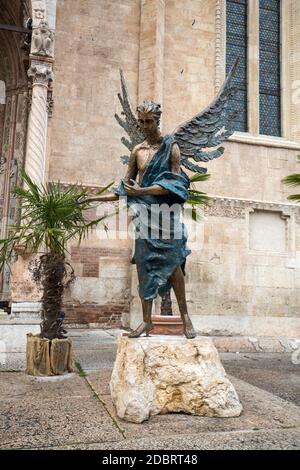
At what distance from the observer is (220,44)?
1313 centimetres

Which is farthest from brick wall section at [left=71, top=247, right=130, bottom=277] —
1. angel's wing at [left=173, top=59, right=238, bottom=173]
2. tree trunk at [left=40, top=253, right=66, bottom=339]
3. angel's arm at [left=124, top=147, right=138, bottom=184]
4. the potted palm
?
angel's arm at [left=124, top=147, right=138, bottom=184]

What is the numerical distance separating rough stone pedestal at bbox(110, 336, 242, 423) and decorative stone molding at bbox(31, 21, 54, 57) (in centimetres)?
662

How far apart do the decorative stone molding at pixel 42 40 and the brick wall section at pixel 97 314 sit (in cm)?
594

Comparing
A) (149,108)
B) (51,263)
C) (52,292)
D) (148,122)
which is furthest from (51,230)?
(149,108)

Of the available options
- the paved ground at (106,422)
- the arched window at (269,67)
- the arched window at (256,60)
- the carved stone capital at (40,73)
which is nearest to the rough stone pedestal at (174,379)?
the paved ground at (106,422)

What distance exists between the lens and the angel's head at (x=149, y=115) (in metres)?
3.94

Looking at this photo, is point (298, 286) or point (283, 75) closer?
point (298, 286)

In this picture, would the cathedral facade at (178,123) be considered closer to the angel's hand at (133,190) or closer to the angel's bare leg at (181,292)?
the angel's bare leg at (181,292)

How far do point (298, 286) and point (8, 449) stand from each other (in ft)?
37.2

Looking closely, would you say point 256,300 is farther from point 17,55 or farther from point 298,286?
point 17,55

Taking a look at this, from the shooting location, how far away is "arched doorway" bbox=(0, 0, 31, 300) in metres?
11.2

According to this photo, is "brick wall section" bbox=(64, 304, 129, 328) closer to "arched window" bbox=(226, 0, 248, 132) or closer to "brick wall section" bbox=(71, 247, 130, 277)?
"brick wall section" bbox=(71, 247, 130, 277)

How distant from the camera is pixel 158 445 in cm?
281
